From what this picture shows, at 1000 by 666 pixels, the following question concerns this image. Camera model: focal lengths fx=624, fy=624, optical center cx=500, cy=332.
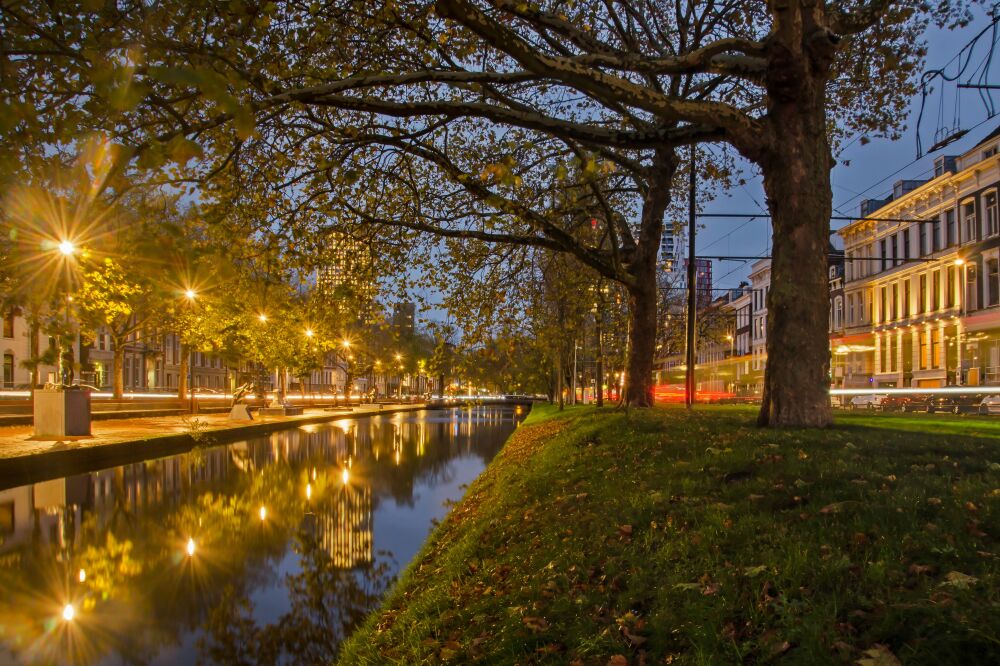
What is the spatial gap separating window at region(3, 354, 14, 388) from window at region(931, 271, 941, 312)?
2685 inches

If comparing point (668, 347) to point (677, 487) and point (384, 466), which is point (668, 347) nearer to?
point (384, 466)

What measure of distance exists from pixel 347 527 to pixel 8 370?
174 ft

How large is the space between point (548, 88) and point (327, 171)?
611cm

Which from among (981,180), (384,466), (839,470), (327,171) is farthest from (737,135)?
(981,180)

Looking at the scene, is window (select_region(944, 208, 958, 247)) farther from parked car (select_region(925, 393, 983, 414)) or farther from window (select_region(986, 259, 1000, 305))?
parked car (select_region(925, 393, 983, 414))

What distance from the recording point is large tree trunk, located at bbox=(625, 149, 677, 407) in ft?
50.0

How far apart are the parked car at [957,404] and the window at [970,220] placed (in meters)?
16.8

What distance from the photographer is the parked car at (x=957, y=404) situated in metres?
23.4

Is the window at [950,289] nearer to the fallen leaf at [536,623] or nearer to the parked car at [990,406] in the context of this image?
the parked car at [990,406]

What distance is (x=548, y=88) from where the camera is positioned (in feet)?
44.8

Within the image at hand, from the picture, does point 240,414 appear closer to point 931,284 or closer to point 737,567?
point 737,567

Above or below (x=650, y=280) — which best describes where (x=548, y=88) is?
above

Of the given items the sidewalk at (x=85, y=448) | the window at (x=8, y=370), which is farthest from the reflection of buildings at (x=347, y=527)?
the window at (x=8, y=370)

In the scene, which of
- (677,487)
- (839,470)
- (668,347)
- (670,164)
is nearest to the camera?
(839,470)
